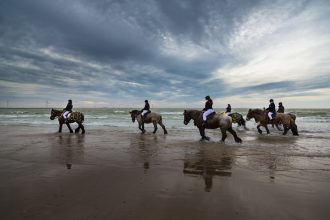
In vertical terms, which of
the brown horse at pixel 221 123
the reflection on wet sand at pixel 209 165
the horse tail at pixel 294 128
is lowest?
the reflection on wet sand at pixel 209 165

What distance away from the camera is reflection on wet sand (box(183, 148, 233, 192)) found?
558cm

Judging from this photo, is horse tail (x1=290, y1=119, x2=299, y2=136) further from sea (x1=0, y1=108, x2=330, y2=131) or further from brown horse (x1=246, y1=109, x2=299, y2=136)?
sea (x1=0, y1=108, x2=330, y2=131)

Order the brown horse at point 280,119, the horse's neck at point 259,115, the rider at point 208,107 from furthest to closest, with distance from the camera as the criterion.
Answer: the horse's neck at point 259,115 < the brown horse at point 280,119 < the rider at point 208,107

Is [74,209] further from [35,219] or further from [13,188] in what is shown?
[13,188]

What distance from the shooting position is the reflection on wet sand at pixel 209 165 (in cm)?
558

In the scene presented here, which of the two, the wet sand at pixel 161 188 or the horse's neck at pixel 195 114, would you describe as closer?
the wet sand at pixel 161 188

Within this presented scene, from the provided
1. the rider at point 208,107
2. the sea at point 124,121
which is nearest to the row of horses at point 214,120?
the rider at point 208,107

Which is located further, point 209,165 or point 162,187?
point 209,165

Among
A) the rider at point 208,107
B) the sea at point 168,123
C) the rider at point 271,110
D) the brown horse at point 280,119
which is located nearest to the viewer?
the rider at point 208,107

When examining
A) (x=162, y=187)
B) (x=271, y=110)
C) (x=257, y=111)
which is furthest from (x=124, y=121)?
(x=162, y=187)

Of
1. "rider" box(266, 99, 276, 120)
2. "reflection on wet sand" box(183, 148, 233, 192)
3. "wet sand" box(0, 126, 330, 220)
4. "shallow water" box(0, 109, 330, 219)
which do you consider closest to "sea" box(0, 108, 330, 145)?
"rider" box(266, 99, 276, 120)

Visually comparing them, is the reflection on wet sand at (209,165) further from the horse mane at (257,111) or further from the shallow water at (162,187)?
the horse mane at (257,111)

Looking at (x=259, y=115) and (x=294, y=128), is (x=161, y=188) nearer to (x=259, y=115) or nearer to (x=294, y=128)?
(x=294, y=128)

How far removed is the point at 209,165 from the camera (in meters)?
6.65
